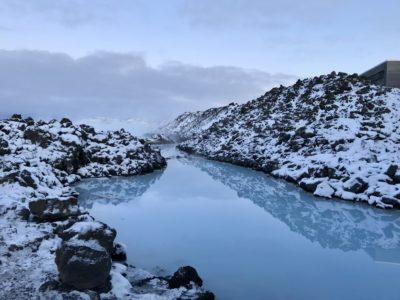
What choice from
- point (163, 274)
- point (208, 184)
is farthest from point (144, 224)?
point (208, 184)

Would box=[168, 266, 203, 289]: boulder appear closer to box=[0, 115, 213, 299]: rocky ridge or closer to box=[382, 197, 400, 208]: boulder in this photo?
box=[0, 115, 213, 299]: rocky ridge

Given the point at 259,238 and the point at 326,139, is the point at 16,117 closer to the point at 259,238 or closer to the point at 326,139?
the point at 326,139

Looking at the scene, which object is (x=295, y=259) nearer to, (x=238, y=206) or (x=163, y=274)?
(x=163, y=274)

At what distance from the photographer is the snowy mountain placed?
20.2 meters

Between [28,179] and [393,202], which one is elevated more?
[28,179]

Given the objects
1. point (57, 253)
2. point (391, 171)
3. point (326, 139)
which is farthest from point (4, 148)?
point (326, 139)

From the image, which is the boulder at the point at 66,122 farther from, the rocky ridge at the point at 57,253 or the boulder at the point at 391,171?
the boulder at the point at 391,171

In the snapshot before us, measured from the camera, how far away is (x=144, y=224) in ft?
46.5

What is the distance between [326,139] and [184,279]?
2260 cm

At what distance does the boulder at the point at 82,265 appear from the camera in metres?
7.06

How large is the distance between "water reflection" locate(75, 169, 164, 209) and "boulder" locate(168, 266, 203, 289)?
32.5 feet

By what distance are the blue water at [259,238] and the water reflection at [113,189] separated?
0.09m

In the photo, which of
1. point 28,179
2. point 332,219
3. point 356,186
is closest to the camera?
point 28,179

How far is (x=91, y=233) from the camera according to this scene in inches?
315
